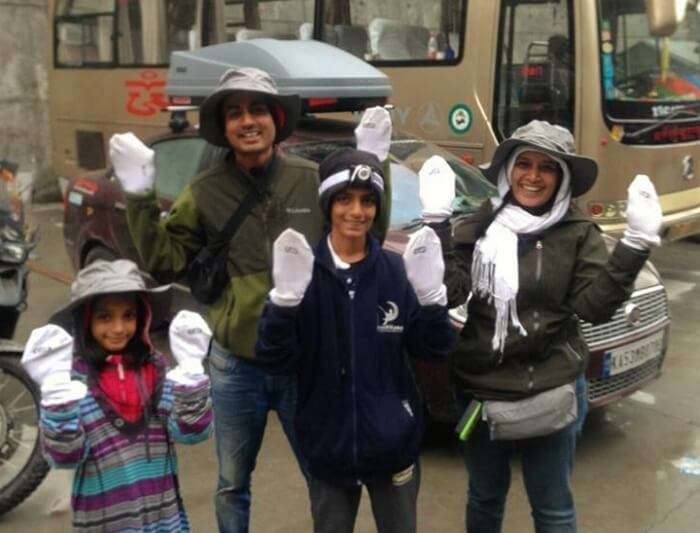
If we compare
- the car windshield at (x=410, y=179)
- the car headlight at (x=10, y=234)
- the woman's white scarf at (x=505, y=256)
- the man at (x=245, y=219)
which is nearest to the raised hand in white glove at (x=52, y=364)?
the man at (x=245, y=219)

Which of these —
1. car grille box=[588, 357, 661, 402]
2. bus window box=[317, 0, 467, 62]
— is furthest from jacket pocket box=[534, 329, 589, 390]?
bus window box=[317, 0, 467, 62]

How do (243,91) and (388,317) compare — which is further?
→ (243,91)

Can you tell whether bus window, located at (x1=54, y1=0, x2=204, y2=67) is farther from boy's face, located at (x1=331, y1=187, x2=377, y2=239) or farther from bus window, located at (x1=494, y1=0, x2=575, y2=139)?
boy's face, located at (x1=331, y1=187, x2=377, y2=239)

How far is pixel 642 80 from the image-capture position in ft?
26.4

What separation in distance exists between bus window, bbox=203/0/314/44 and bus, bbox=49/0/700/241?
0.04 feet

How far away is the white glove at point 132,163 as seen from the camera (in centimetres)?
271

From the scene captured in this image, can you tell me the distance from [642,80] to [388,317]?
609 centimetres

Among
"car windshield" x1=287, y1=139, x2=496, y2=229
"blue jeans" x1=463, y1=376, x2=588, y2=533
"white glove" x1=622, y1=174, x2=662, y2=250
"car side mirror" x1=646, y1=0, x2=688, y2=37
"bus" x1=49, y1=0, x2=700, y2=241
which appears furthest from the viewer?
"bus" x1=49, y1=0, x2=700, y2=241

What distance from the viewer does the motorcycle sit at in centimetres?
393

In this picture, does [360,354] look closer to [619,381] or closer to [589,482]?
[589,482]

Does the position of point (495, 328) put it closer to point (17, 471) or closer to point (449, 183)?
point (449, 183)

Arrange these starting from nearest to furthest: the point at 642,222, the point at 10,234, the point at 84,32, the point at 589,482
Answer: the point at 642,222 < the point at 10,234 < the point at 589,482 < the point at 84,32

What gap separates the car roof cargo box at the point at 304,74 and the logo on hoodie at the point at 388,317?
9.45 ft

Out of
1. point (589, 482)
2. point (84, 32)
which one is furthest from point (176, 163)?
point (84, 32)
